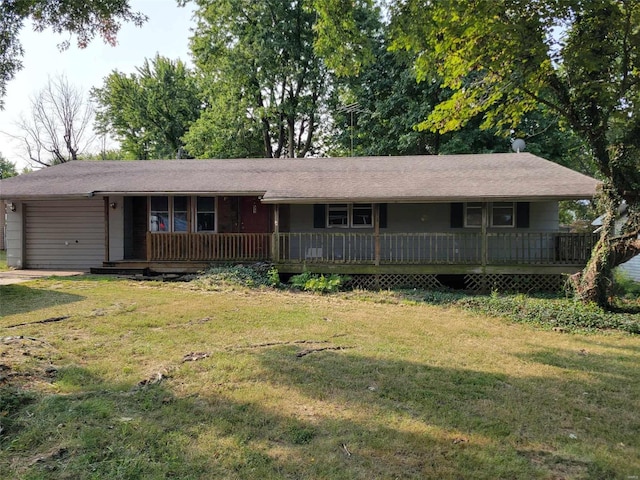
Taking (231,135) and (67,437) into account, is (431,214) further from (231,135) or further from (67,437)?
(231,135)

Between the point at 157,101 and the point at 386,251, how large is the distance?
25965 millimetres

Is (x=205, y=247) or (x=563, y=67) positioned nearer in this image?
(x=563, y=67)

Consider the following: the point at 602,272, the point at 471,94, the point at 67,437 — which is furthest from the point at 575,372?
the point at 471,94

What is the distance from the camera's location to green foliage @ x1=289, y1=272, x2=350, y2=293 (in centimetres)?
1080

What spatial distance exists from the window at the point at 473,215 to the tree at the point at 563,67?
358cm

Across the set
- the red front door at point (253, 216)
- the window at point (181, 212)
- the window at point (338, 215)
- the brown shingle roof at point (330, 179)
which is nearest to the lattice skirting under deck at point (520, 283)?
the brown shingle roof at point (330, 179)

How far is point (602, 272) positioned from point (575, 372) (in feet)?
14.6

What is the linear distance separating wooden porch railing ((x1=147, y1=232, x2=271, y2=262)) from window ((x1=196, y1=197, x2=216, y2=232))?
0.89 m

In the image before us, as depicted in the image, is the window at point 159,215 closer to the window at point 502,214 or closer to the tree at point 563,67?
the tree at point 563,67

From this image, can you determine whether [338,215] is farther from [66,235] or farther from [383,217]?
[66,235]

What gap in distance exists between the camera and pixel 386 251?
41.0ft

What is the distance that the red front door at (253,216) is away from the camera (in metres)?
13.6

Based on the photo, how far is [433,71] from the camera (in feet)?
27.2

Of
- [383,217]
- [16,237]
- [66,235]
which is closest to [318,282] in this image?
[383,217]
